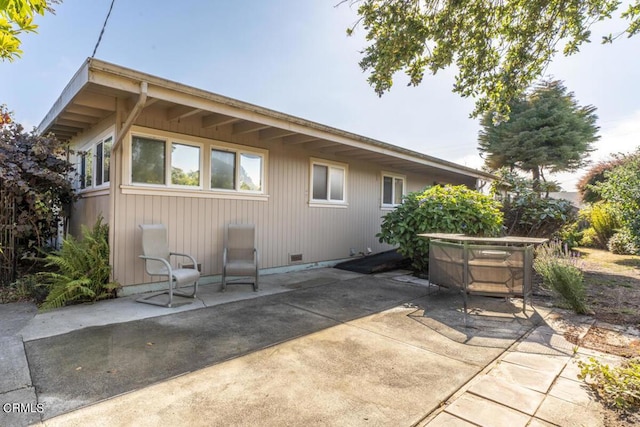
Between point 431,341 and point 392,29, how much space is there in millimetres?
3988

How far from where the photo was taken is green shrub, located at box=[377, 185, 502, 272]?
19.9 feet

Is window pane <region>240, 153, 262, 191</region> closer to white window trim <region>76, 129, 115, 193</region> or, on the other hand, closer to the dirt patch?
white window trim <region>76, 129, 115, 193</region>

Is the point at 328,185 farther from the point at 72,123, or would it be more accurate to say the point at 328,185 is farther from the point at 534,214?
the point at 534,214

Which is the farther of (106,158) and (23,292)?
(106,158)

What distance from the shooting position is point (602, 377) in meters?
2.24

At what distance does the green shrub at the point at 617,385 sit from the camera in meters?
1.96

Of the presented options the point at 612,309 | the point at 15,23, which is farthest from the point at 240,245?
the point at 612,309

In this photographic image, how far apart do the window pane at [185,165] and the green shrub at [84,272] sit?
1329 millimetres

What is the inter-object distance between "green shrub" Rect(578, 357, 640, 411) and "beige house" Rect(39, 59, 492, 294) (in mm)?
4597

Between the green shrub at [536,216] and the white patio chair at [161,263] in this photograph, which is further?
the green shrub at [536,216]

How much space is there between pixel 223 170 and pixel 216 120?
930mm

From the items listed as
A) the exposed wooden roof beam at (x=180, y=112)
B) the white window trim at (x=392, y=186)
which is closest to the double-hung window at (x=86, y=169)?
the exposed wooden roof beam at (x=180, y=112)

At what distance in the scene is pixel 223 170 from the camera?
5512mm

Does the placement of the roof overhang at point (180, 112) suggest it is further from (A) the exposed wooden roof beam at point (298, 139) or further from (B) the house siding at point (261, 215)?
(B) the house siding at point (261, 215)
